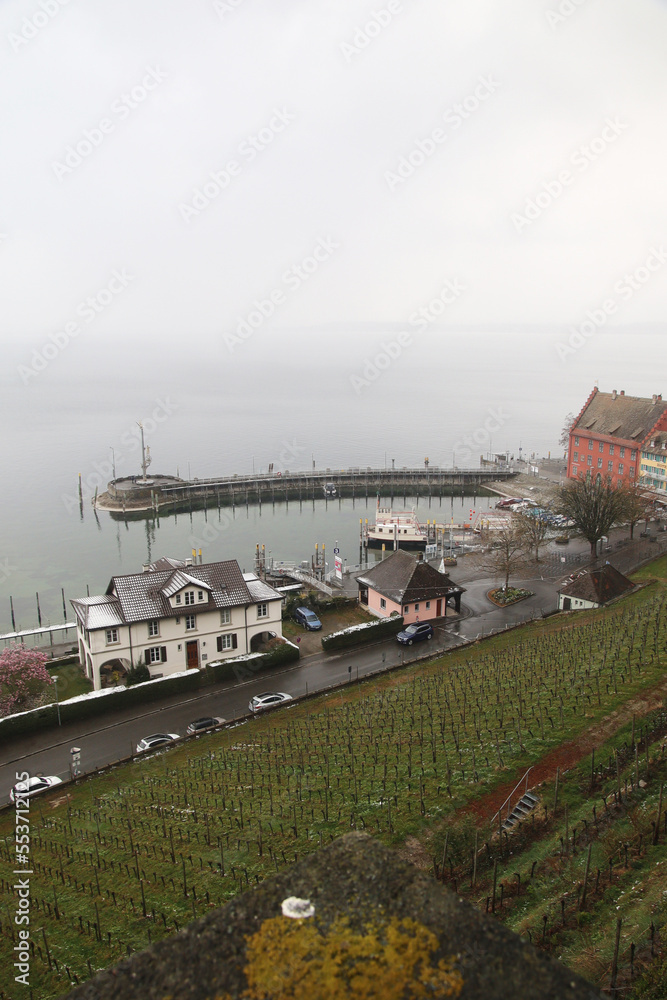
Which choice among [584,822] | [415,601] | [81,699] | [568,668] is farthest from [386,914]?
[415,601]

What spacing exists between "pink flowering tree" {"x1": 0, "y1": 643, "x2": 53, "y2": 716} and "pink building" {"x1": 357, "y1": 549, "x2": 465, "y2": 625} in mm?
19108

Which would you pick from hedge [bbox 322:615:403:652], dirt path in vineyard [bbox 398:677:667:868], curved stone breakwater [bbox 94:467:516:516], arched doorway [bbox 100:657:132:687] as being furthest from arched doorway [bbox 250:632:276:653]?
curved stone breakwater [bbox 94:467:516:516]

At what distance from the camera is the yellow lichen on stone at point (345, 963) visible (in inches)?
173

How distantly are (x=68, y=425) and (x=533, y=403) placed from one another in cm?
13367

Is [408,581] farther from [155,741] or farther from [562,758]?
[562,758]

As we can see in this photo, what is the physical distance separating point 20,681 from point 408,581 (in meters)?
21.2

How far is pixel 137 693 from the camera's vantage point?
29641mm

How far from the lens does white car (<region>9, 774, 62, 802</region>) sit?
21.5m

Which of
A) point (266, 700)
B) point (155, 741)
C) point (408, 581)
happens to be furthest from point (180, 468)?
point (155, 741)

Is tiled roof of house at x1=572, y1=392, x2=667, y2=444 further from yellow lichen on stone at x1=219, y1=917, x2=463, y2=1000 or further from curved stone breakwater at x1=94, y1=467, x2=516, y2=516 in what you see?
yellow lichen on stone at x1=219, y1=917, x2=463, y2=1000

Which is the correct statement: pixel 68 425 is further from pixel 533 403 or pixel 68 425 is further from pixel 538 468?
pixel 533 403

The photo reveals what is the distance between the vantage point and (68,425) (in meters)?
160

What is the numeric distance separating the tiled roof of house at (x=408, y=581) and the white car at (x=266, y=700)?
1087 cm

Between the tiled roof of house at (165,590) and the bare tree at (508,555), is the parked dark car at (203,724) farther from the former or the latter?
the bare tree at (508,555)
